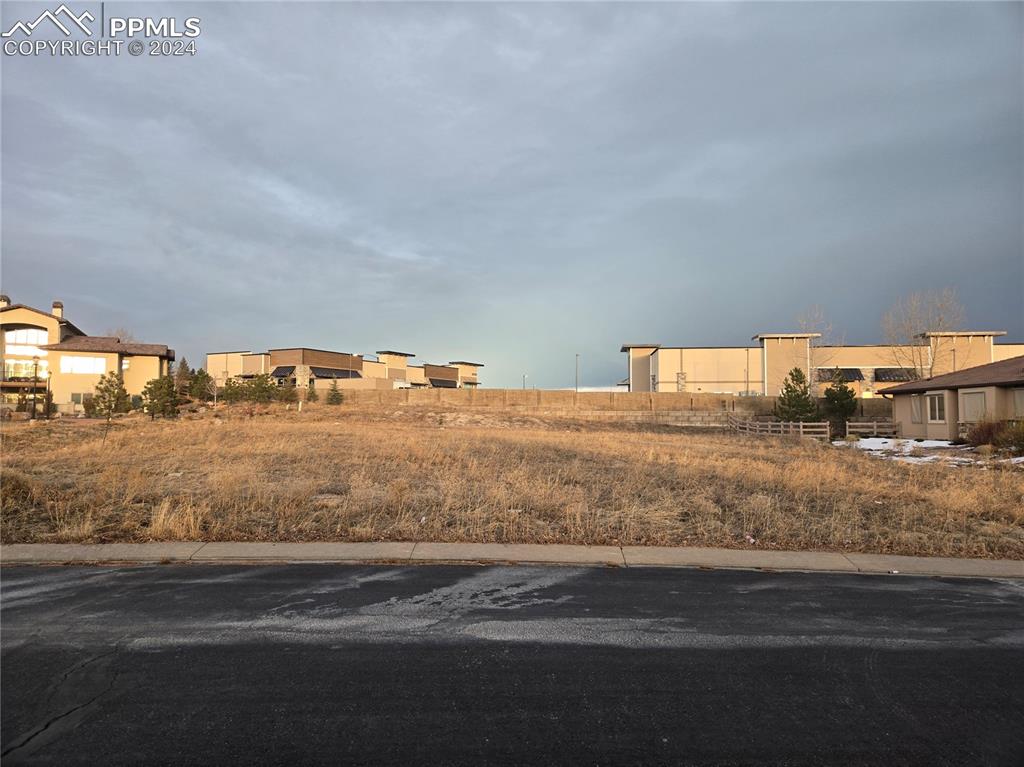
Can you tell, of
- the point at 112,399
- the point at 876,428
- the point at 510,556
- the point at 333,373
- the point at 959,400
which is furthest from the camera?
the point at 333,373

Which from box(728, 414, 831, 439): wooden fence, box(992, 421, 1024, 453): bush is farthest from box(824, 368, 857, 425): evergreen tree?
box(992, 421, 1024, 453): bush

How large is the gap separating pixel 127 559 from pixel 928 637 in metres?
8.78

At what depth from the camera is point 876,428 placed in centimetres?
3869

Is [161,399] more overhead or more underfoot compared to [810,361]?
more underfoot

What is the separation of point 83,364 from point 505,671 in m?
64.0

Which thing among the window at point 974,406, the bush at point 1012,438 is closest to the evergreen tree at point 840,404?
the window at point 974,406

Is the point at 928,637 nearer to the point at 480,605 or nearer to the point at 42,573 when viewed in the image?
the point at 480,605

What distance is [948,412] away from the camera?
33.0 m

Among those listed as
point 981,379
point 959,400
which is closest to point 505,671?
point 981,379

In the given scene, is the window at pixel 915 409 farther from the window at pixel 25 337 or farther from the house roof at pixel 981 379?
the window at pixel 25 337

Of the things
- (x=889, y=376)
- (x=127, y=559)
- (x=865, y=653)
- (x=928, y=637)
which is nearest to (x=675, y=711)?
(x=865, y=653)

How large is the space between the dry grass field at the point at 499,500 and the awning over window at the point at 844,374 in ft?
152

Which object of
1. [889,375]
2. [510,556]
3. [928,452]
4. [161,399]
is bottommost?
[928,452]

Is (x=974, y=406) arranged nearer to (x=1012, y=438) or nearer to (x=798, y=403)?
(x=1012, y=438)
